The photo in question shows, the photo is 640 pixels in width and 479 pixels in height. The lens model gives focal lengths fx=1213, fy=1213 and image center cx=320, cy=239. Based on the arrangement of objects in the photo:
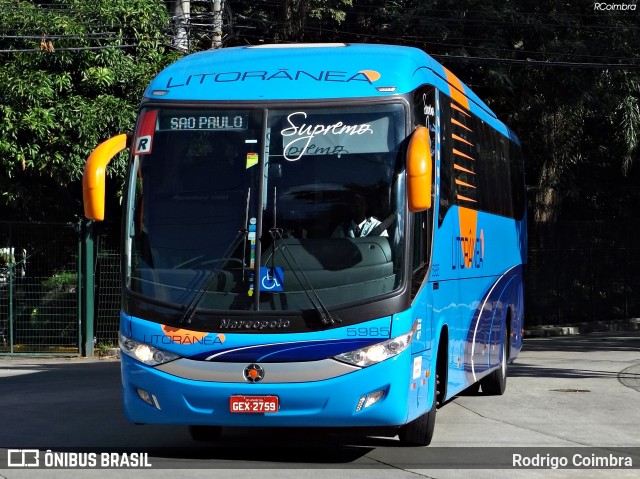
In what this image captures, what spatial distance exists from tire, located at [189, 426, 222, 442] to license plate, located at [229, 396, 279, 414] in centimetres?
181

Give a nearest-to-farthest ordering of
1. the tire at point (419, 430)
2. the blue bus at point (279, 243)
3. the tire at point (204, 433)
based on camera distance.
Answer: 1. the blue bus at point (279, 243)
2. the tire at point (419, 430)
3. the tire at point (204, 433)

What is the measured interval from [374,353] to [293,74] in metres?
2.55

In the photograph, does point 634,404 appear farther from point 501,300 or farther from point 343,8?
point 343,8

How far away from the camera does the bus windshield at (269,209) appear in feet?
32.2

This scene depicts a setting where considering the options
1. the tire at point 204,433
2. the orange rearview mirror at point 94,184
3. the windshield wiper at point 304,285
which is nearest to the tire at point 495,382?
the tire at point 204,433

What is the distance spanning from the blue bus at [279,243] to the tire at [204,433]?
4.58 feet

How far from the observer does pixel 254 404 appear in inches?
381

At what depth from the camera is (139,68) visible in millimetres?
23141

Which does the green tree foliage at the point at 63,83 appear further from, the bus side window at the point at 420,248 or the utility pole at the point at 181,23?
the bus side window at the point at 420,248

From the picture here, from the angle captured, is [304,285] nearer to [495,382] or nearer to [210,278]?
[210,278]

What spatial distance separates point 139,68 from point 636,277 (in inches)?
661

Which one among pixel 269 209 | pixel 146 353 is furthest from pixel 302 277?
pixel 146 353

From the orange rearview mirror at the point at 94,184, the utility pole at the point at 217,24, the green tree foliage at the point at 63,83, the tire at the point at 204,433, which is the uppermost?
the utility pole at the point at 217,24

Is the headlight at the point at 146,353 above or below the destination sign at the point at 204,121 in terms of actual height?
below
